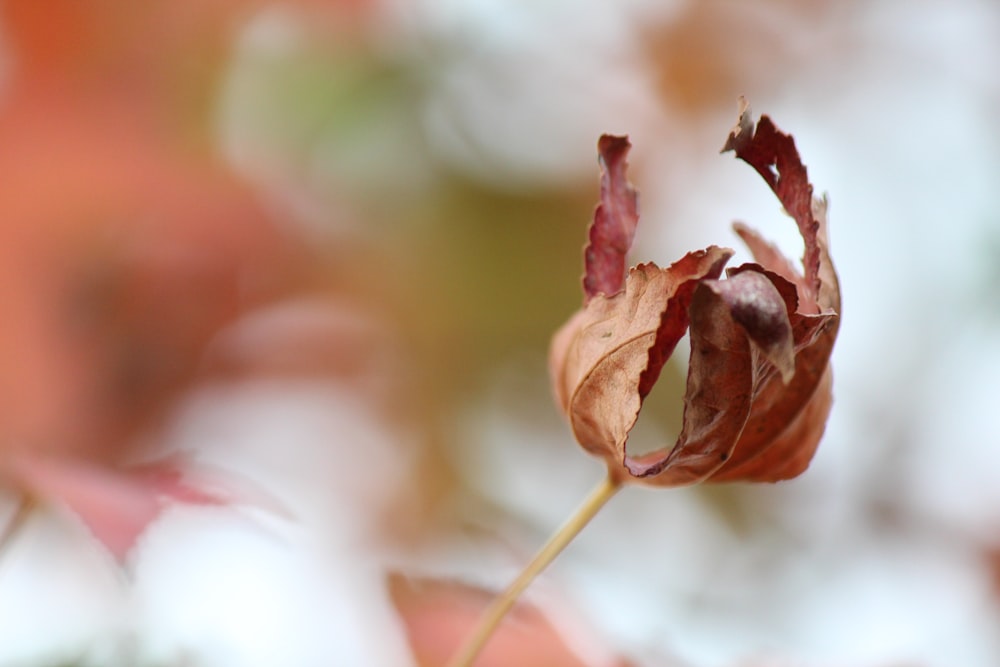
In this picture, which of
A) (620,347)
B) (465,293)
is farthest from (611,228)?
(465,293)

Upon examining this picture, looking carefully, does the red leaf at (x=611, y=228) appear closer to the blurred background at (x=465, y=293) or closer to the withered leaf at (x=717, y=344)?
the withered leaf at (x=717, y=344)

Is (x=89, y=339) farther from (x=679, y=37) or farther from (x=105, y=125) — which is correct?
(x=679, y=37)

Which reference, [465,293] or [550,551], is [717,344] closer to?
[550,551]

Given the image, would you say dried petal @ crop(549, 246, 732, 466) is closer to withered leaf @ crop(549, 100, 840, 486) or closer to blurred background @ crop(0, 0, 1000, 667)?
withered leaf @ crop(549, 100, 840, 486)

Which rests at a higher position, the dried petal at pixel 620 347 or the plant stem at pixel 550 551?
the dried petal at pixel 620 347

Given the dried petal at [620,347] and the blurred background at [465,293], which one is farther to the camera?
the blurred background at [465,293]

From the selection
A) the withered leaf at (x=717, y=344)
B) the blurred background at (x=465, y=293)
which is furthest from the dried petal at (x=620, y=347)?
the blurred background at (x=465, y=293)

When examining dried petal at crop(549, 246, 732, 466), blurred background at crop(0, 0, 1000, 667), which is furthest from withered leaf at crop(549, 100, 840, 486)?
blurred background at crop(0, 0, 1000, 667)
